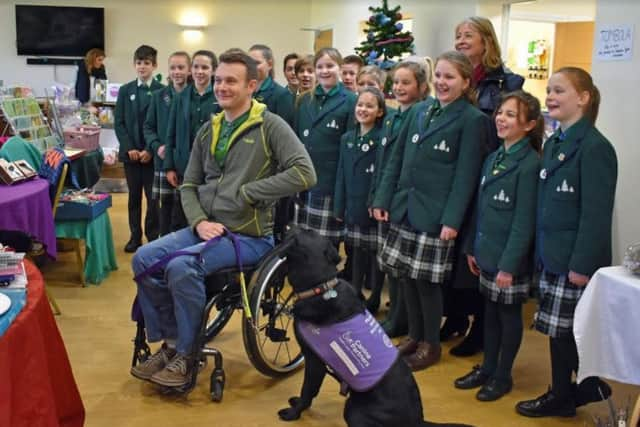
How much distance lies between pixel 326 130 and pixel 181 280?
4.04 feet

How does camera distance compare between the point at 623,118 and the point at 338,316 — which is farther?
the point at 623,118

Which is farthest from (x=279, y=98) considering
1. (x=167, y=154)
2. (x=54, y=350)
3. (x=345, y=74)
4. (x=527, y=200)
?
(x=54, y=350)

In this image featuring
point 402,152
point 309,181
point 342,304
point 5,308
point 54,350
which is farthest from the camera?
point 402,152

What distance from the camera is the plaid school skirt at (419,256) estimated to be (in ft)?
8.84

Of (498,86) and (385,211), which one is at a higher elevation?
(498,86)

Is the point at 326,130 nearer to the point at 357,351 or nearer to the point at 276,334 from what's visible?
the point at 276,334

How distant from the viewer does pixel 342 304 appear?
84.5 inches

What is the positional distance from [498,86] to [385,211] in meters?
0.69

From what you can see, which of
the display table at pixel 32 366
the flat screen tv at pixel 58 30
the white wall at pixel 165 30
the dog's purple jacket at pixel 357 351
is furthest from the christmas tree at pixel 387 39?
the flat screen tv at pixel 58 30

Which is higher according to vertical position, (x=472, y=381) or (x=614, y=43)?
(x=614, y=43)

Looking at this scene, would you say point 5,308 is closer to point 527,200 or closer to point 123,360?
point 123,360

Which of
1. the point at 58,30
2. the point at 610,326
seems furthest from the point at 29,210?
the point at 58,30

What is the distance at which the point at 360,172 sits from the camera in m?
3.14

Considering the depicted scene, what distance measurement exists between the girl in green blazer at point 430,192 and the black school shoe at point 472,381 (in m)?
0.19
